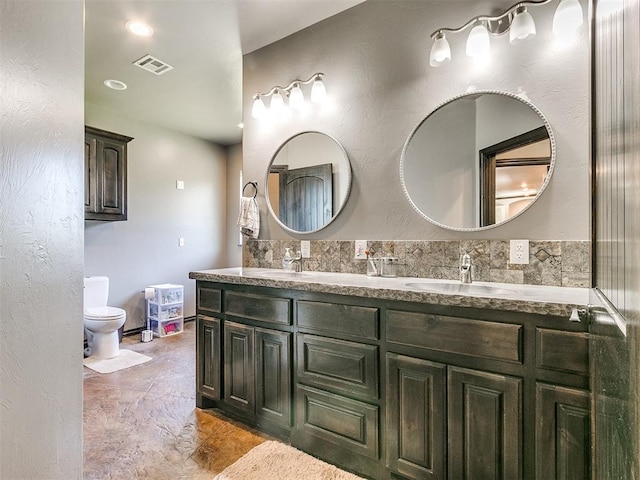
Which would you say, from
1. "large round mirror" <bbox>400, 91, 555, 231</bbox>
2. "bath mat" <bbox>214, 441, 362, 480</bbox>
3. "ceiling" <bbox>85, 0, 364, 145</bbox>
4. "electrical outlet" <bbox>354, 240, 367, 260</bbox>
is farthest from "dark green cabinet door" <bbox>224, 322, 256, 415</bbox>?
"ceiling" <bbox>85, 0, 364, 145</bbox>

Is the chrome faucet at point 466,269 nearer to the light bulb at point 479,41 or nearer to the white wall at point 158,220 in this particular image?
the light bulb at point 479,41

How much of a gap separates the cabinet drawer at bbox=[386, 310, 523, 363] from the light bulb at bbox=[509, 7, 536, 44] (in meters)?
1.42

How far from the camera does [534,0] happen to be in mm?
1667

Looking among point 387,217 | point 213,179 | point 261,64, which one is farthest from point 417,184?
point 213,179

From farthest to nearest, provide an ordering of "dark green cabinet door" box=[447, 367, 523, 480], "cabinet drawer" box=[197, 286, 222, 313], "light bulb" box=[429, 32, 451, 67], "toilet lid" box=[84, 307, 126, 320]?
"toilet lid" box=[84, 307, 126, 320]
"cabinet drawer" box=[197, 286, 222, 313]
"light bulb" box=[429, 32, 451, 67]
"dark green cabinet door" box=[447, 367, 523, 480]

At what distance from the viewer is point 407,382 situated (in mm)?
1427

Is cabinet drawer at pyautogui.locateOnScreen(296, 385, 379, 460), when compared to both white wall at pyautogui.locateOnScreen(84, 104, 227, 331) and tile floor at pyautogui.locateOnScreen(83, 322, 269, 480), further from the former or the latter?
white wall at pyautogui.locateOnScreen(84, 104, 227, 331)

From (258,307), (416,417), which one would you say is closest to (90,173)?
(258,307)

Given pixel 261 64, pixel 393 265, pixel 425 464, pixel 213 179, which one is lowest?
pixel 425 464

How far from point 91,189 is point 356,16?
293 cm

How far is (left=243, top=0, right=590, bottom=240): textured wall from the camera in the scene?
161 cm

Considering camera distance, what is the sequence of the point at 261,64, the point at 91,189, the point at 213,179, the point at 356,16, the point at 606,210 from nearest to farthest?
the point at 606,210, the point at 356,16, the point at 261,64, the point at 91,189, the point at 213,179

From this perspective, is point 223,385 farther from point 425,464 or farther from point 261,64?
point 261,64

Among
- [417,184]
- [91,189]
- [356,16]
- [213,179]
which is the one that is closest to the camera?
[417,184]
